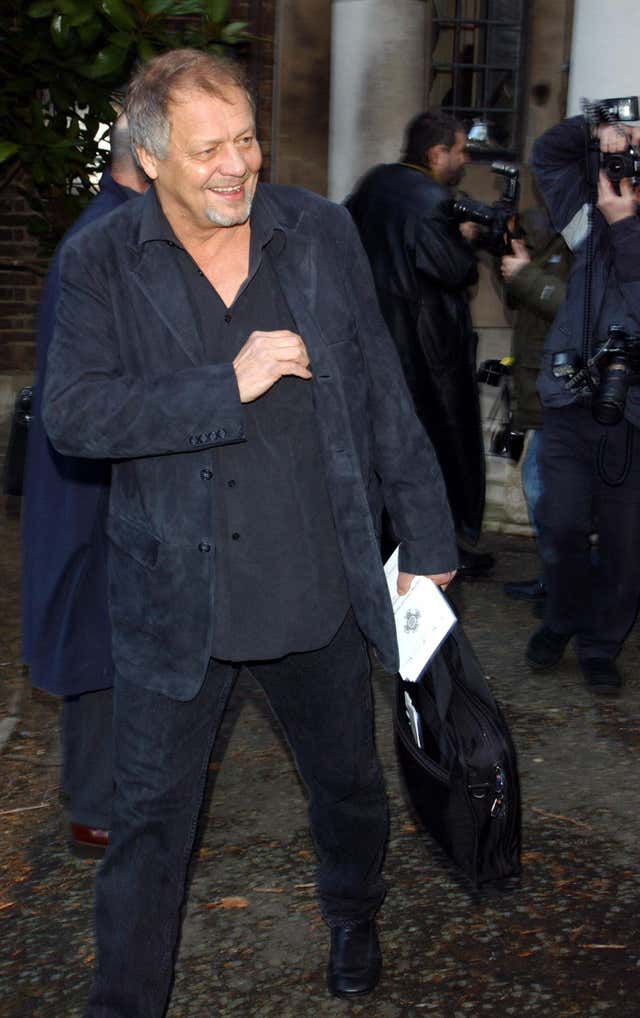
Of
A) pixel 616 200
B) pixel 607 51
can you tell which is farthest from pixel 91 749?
pixel 607 51

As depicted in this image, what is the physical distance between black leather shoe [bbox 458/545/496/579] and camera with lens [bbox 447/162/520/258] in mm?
1433

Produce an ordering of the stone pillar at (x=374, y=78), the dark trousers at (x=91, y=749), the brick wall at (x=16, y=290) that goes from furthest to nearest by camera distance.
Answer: the brick wall at (x=16, y=290)
the stone pillar at (x=374, y=78)
the dark trousers at (x=91, y=749)

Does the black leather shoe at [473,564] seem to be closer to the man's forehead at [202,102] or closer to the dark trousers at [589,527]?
the dark trousers at [589,527]

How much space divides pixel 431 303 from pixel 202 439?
166 inches

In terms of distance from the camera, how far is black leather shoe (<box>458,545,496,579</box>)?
25.0ft

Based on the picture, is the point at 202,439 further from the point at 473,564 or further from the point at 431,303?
the point at 473,564

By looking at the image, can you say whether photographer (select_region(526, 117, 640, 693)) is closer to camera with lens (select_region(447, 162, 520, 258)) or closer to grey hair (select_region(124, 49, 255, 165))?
camera with lens (select_region(447, 162, 520, 258))

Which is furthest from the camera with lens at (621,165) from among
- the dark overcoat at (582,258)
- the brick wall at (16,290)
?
the brick wall at (16,290)

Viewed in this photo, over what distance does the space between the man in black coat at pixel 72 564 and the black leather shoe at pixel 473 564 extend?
3503 millimetres

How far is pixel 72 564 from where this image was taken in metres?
4.17

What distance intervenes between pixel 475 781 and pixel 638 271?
9.43 feet

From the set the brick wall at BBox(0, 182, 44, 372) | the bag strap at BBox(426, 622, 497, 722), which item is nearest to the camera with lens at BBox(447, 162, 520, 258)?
the bag strap at BBox(426, 622, 497, 722)

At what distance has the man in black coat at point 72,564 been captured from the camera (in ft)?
13.6

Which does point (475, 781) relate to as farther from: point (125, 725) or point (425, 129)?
point (425, 129)
